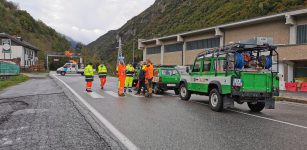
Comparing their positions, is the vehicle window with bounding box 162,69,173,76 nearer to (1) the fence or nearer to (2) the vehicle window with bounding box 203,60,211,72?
(2) the vehicle window with bounding box 203,60,211,72

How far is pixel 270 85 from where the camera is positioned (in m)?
10.8

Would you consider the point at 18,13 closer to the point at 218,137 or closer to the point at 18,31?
the point at 18,31

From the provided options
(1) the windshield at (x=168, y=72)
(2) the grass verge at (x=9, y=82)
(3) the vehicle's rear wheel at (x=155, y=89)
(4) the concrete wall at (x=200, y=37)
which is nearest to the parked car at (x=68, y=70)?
(2) the grass verge at (x=9, y=82)

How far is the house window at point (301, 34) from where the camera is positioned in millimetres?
31297

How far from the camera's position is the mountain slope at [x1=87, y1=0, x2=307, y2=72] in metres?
60.0

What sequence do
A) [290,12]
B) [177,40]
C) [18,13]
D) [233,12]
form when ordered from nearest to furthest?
[290,12]
[177,40]
[233,12]
[18,13]

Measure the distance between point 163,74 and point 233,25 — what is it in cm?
2480

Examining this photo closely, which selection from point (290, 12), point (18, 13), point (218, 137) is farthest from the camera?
point (18, 13)

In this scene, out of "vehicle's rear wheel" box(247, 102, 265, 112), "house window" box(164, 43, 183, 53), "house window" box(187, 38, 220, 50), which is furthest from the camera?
"house window" box(164, 43, 183, 53)

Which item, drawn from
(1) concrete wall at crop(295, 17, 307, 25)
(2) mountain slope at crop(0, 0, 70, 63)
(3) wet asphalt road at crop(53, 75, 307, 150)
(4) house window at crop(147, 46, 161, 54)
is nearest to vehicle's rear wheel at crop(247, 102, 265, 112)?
(3) wet asphalt road at crop(53, 75, 307, 150)

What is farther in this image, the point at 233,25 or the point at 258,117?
the point at 233,25

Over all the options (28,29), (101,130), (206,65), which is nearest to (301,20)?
(206,65)

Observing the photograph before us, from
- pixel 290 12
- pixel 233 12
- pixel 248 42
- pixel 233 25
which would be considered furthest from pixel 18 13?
pixel 248 42

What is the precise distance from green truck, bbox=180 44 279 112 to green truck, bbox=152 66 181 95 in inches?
227
